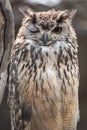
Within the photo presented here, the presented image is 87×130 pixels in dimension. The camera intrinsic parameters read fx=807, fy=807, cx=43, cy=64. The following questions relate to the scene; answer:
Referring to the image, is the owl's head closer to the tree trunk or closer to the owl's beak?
the owl's beak

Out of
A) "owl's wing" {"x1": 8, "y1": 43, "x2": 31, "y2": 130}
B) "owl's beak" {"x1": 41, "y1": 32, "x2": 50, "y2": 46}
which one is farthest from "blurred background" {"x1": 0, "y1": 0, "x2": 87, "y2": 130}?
"owl's beak" {"x1": 41, "y1": 32, "x2": 50, "y2": 46}

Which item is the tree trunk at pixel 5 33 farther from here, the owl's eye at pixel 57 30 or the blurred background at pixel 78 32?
the blurred background at pixel 78 32

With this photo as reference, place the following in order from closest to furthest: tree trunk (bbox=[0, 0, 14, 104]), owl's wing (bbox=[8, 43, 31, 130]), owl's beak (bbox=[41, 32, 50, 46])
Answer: tree trunk (bbox=[0, 0, 14, 104]) → owl's beak (bbox=[41, 32, 50, 46]) → owl's wing (bbox=[8, 43, 31, 130])

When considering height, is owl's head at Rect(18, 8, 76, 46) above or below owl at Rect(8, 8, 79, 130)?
above

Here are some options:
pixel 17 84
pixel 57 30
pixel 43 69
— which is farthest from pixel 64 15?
pixel 17 84

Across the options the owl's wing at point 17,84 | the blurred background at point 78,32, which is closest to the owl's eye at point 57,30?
the owl's wing at point 17,84

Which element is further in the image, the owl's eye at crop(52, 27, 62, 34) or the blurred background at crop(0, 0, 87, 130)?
the blurred background at crop(0, 0, 87, 130)

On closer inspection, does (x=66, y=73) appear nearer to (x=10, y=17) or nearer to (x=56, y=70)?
(x=56, y=70)

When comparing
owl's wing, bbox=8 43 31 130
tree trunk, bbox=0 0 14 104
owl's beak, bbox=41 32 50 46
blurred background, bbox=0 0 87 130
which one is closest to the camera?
tree trunk, bbox=0 0 14 104
